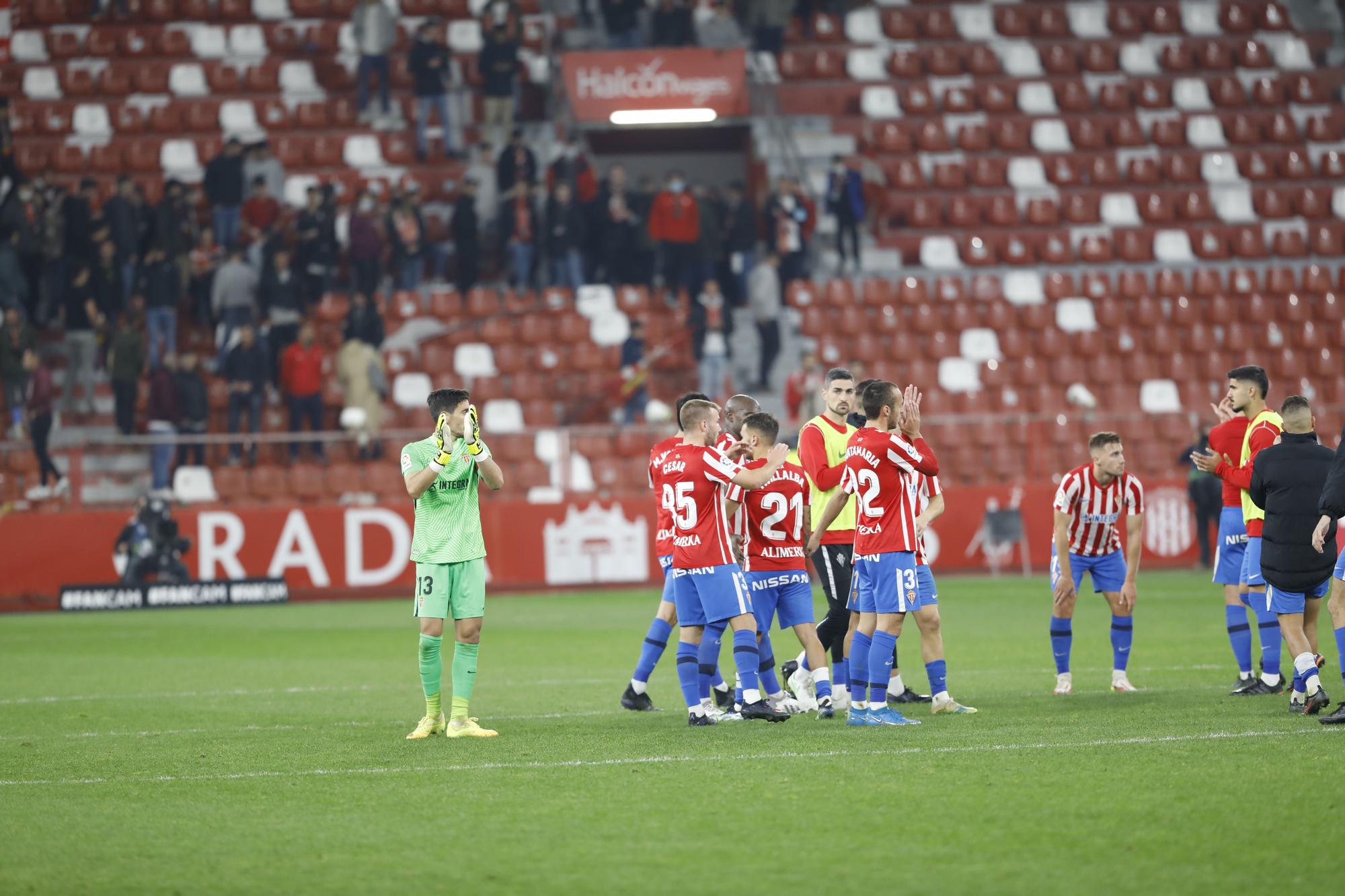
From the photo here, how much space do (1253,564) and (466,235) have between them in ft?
60.4

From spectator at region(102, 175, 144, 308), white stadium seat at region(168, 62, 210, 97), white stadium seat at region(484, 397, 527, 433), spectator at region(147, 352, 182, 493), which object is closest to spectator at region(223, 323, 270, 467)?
spectator at region(147, 352, 182, 493)

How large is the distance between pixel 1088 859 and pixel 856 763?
2.34 meters

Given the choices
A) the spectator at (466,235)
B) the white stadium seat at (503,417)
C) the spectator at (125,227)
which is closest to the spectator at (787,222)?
the spectator at (466,235)

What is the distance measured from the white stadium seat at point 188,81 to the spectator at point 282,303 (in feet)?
26.2

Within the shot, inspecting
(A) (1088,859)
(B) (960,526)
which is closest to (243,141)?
(B) (960,526)

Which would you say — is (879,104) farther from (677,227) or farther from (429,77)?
(429,77)

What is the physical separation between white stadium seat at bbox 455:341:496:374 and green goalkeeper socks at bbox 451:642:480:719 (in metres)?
17.2

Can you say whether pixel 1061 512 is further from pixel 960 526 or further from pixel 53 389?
pixel 53 389

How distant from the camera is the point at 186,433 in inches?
965

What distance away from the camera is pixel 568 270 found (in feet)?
91.4

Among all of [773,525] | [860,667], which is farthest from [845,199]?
[860,667]

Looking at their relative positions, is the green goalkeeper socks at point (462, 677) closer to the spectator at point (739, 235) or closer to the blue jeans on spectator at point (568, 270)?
the blue jeans on spectator at point (568, 270)

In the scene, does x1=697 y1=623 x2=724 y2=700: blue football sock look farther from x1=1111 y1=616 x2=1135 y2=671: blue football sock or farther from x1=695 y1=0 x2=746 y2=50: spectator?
x1=695 y1=0 x2=746 y2=50: spectator

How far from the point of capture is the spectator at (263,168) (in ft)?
91.1
